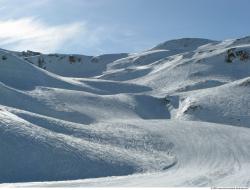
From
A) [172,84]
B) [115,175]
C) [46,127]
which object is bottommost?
[115,175]

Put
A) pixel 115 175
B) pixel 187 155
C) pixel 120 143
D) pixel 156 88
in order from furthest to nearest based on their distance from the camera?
pixel 156 88 < pixel 120 143 < pixel 187 155 < pixel 115 175

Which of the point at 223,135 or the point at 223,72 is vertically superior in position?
the point at 223,72

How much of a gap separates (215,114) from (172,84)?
92.2ft

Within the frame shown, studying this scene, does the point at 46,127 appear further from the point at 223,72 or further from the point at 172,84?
the point at 223,72

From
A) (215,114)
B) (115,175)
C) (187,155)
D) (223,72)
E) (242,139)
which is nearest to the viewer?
(115,175)

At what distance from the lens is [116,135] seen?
1171 inches

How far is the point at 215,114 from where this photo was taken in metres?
45.9

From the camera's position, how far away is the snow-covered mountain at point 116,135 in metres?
20.3

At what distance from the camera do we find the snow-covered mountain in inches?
798

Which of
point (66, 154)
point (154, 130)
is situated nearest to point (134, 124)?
point (154, 130)

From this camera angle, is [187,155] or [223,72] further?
[223,72]

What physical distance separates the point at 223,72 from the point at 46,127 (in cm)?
5565

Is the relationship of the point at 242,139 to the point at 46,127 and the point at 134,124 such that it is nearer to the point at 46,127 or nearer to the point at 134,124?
the point at 134,124

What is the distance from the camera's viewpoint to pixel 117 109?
152ft
